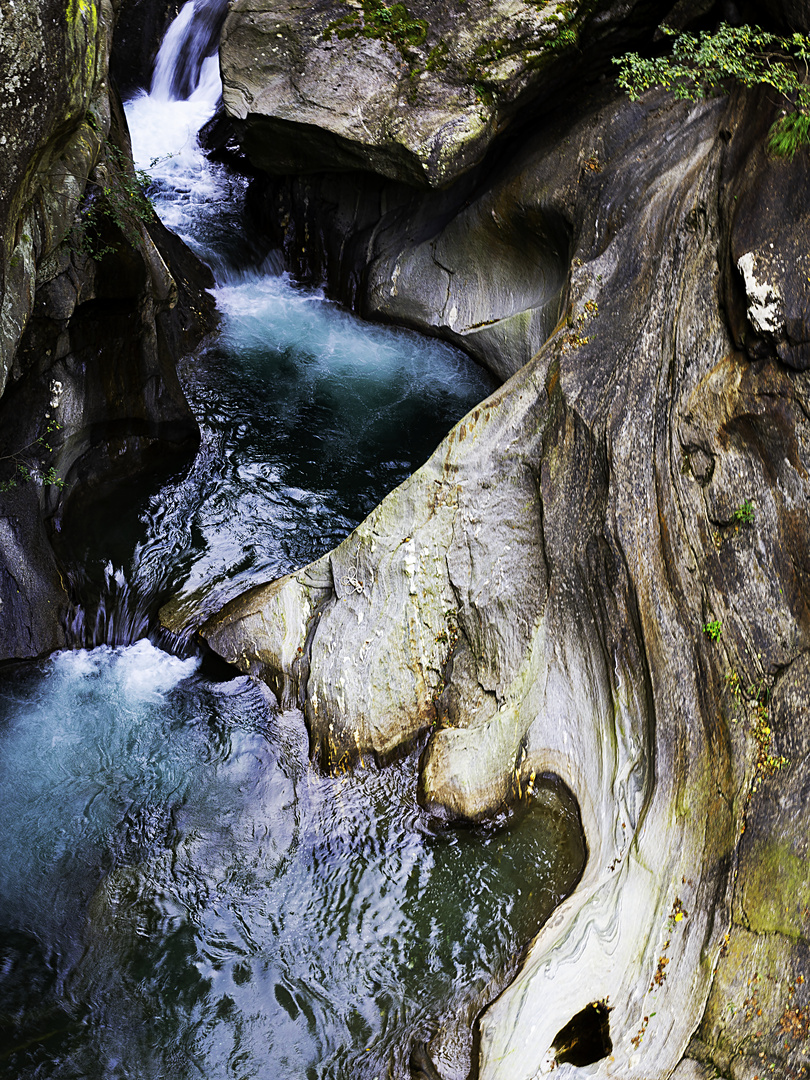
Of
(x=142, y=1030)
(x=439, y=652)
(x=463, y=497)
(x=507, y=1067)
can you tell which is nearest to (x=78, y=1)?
(x=463, y=497)

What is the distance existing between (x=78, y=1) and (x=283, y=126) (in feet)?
16.7

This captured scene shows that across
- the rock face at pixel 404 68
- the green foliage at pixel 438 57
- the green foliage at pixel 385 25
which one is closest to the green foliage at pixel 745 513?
the rock face at pixel 404 68

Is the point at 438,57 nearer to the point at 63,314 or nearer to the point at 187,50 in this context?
the point at 63,314

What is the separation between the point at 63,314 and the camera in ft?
21.3

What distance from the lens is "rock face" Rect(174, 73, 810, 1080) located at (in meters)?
4.22

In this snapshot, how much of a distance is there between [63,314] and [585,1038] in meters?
6.60

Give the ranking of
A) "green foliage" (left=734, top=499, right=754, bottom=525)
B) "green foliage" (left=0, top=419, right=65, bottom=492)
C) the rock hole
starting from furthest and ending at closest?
"green foliage" (left=0, top=419, right=65, bottom=492) < "green foliage" (left=734, top=499, right=754, bottom=525) < the rock hole

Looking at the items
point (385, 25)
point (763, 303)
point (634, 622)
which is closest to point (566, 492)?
point (634, 622)

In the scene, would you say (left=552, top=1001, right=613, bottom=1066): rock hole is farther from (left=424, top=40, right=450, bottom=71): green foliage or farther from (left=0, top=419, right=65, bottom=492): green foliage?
(left=424, top=40, right=450, bottom=71): green foliage

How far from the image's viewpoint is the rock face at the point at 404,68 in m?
8.18

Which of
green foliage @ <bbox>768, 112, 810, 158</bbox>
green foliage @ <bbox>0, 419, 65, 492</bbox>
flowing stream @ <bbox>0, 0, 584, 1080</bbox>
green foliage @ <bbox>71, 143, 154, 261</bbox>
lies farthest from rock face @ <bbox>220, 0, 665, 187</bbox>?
green foliage @ <bbox>0, 419, 65, 492</bbox>

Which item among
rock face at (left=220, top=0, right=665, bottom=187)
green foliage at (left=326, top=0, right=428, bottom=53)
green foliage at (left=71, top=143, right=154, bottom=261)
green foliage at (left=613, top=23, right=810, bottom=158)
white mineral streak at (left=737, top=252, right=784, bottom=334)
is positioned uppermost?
green foliage at (left=326, top=0, right=428, bottom=53)

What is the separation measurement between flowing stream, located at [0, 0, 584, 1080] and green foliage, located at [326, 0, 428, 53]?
515 centimetres

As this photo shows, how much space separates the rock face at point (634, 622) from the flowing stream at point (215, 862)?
299 millimetres
